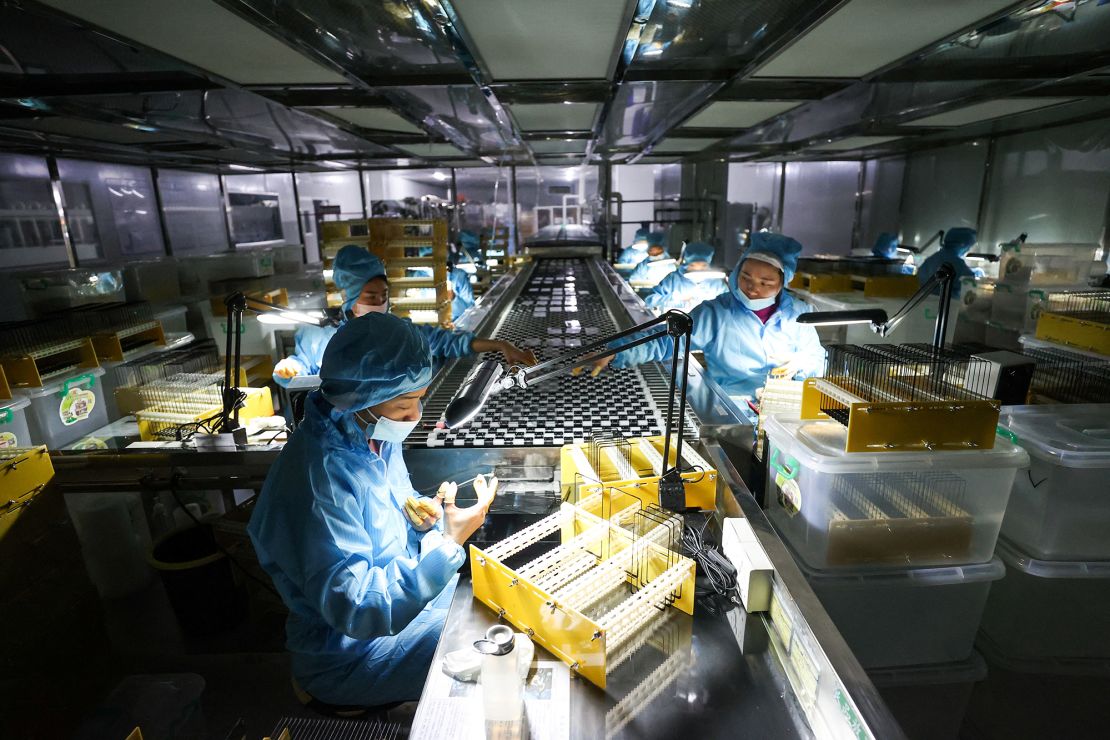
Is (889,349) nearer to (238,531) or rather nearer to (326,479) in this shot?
(326,479)

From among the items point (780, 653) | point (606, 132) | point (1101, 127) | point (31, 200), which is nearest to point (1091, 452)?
point (780, 653)

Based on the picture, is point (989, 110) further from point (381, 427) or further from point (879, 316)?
point (381, 427)

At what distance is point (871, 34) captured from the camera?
2.17 meters

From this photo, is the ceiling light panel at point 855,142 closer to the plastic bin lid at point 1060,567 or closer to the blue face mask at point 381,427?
the plastic bin lid at point 1060,567

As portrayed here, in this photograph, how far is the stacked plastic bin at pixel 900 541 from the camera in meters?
1.52

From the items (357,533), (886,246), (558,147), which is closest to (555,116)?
(558,147)

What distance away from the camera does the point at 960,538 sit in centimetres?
158

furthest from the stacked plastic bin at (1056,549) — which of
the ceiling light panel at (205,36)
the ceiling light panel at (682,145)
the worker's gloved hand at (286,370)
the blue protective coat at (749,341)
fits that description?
the ceiling light panel at (682,145)

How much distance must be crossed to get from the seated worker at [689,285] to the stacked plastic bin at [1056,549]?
10.7 feet

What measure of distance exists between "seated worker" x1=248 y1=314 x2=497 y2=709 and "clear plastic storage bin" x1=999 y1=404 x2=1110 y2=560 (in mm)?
1681

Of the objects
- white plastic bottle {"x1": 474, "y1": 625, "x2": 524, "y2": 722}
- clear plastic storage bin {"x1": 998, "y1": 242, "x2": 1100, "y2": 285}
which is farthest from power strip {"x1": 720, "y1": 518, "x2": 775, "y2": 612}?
clear plastic storage bin {"x1": 998, "y1": 242, "x2": 1100, "y2": 285}

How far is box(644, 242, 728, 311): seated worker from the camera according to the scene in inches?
217

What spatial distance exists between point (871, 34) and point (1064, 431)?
1.65m

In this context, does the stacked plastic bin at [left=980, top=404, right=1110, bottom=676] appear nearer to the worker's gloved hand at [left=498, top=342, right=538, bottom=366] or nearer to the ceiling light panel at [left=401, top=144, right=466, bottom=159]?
the worker's gloved hand at [left=498, top=342, right=538, bottom=366]
